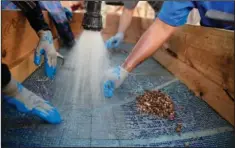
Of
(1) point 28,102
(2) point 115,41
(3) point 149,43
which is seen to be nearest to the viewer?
(1) point 28,102

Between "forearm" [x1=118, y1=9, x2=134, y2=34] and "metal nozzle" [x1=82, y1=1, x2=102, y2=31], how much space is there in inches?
2.7

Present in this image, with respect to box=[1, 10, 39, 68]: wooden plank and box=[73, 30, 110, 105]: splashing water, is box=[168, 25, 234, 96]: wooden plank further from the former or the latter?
box=[1, 10, 39, 68]: wooden plank

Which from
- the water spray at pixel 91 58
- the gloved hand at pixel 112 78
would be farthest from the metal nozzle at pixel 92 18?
the gloved hand at pixel 112 78

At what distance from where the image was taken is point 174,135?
526 millimetres

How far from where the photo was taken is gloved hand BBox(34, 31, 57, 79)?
58 cm

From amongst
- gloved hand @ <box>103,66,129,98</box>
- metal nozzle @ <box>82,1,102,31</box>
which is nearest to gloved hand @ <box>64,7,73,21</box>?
metal nozzle @ <box>82,1,102,31</box>

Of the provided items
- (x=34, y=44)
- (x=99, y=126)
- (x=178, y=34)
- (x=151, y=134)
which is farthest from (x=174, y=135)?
(x=34, y=44)

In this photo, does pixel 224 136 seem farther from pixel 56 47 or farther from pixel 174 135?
pixel 56 47

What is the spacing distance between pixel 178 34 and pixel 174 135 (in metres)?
0.27

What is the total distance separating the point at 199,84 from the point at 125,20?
264mm

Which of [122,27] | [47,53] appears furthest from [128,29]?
[47,53]

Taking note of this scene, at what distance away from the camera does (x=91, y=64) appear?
58 centimetres

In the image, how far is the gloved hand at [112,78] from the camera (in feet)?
2.00

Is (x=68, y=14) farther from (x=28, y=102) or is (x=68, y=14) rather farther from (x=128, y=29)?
(x=28, y=102)
